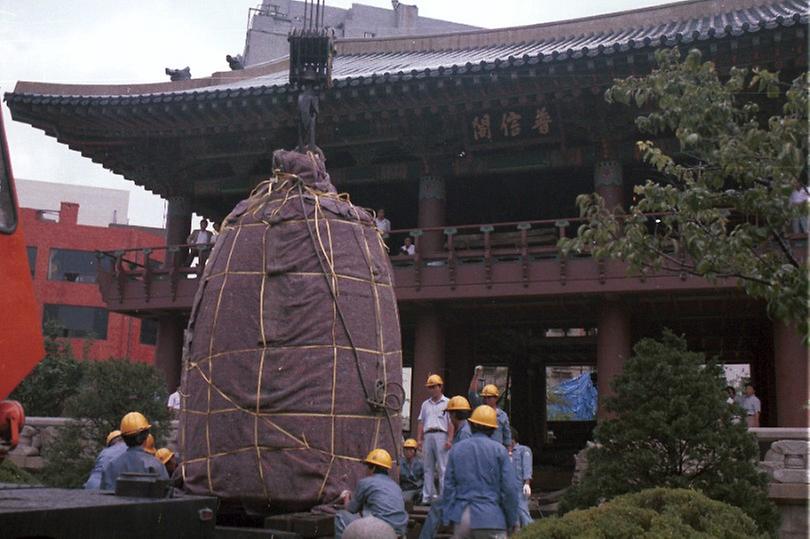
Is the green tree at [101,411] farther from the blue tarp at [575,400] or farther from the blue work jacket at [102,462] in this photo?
the blue tarp at [575,400]

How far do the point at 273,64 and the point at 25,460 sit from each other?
1226cm

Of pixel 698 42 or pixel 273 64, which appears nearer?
pixel 698 42

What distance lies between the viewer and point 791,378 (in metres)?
12.7

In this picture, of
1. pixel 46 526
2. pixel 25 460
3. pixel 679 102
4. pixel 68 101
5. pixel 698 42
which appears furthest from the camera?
pixel 68 101

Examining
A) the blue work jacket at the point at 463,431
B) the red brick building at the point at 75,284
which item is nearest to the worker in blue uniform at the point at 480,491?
the blue work jacket at the point at 463,431

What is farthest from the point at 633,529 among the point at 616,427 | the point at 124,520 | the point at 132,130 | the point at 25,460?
the point at 132,130

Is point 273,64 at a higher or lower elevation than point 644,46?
higher

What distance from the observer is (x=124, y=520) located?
4.22m

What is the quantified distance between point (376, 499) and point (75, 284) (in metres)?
32.2

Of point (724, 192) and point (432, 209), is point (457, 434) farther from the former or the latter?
point (432, 209)

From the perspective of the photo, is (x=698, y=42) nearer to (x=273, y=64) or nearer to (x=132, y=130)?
(x=132, y=130)

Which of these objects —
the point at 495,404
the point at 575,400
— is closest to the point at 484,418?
the point at 495,404

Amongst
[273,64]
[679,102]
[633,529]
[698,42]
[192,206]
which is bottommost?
[633,529]

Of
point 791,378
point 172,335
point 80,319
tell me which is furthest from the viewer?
point 80,319
